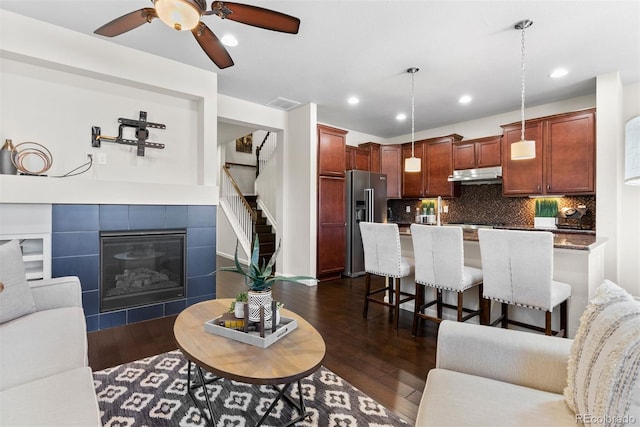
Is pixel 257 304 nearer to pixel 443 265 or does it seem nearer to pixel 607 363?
pixel 607 363

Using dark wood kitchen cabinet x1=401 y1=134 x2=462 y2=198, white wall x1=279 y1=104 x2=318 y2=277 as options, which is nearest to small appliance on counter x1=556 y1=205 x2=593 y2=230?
dark wood kitchen cabinet x1=401 y1=134 x2=462 y2=198

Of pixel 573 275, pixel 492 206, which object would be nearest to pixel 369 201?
pixel 492 206

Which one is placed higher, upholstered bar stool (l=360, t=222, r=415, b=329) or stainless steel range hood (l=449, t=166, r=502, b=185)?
stainless steel range hood (l=449, t=166, r=502, b=185)

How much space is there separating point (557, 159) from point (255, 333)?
4708 millimetres

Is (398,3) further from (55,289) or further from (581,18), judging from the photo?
(55,289)

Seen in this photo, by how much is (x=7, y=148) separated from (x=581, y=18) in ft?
16.2

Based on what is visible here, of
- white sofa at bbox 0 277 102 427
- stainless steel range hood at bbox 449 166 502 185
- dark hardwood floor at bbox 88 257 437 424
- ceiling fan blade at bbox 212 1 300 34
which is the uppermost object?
ceiling fan blade at bbox 212 1 300 34

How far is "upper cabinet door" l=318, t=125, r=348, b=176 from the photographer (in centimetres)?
484

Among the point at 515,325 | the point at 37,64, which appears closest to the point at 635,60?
the point at 515,325

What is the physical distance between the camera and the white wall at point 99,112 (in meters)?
2.62

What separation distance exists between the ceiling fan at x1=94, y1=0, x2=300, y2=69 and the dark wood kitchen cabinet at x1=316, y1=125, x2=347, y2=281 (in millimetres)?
2763

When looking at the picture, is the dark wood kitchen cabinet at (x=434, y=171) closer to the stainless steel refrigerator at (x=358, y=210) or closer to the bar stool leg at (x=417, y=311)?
the stainless steel refrigerator at (x=358, y=210)

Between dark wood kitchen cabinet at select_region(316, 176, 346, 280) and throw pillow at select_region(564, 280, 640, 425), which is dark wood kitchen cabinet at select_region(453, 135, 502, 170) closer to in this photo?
dark wood kitchen cabinet at select_region(316, 176, 346, 280)

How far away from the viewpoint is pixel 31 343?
142cm
